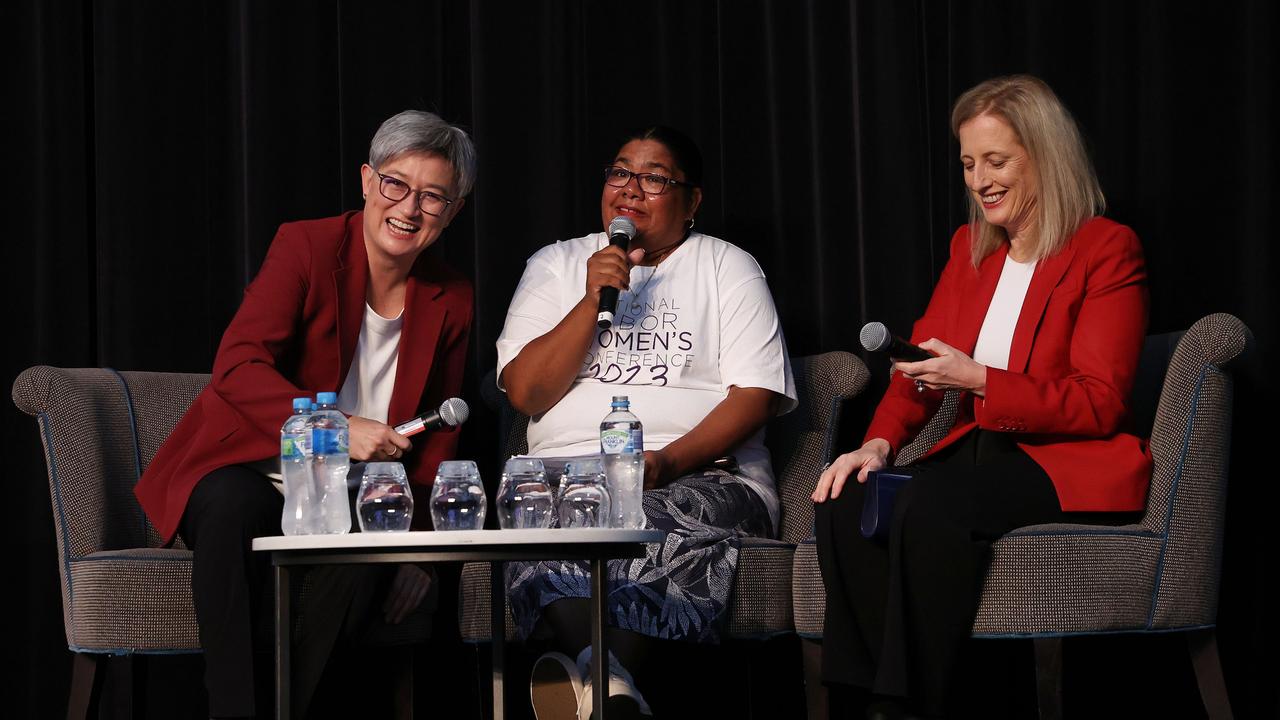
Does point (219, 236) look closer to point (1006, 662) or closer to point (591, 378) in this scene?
point (591, 378)

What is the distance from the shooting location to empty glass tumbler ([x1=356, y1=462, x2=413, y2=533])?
1969mm

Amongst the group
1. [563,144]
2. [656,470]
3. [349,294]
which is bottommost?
[656,470]

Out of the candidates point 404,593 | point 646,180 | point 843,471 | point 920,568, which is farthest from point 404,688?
point 646,180

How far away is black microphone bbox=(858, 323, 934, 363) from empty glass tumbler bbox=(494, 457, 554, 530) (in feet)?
1.80

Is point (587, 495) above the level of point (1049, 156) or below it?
below

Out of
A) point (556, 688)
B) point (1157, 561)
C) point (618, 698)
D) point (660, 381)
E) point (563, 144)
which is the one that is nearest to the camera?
point (618, 698)

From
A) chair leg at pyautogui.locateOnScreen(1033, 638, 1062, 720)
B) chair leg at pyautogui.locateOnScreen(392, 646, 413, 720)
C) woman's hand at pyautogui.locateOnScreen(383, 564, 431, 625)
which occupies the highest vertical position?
woman's hand at pyautogui.locateOnScreen(383, 564, 431, 625)

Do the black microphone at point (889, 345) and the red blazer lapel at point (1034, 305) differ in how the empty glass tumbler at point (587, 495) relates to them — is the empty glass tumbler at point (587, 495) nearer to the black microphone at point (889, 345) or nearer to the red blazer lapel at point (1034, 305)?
the black microphone at point (889, 345)

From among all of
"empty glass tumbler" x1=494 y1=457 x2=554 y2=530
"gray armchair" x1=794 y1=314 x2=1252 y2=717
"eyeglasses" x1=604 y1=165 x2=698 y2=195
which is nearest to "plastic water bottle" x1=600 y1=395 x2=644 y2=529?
"empty glass tumbler" x1=494 y1=457 x2=554 y2=530

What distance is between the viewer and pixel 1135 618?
87.0 inches

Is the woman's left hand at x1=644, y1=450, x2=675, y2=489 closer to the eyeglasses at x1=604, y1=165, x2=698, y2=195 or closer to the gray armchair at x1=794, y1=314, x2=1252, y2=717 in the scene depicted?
the gray armchair at x1=794, y1=314, x2=1252, y2=717

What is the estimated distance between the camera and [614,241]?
2672 mm

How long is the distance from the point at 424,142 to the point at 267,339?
0.50 metres

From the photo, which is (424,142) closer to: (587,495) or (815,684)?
(587,495)
